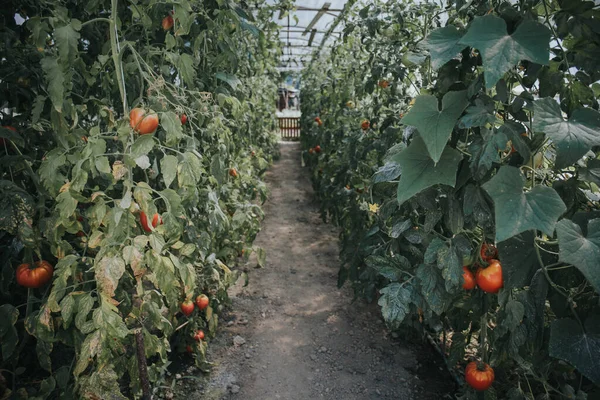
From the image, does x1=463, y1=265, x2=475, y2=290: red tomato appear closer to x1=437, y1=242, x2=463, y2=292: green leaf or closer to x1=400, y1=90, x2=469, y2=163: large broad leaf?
x1=437, y1=242, x2=463, y2=292: green leaf

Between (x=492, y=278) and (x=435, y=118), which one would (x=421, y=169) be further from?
(x=492, y=278)

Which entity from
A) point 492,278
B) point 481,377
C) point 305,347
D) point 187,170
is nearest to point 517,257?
point 492,278

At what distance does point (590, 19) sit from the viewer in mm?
932

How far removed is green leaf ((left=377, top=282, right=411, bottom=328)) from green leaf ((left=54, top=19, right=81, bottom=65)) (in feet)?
3.58

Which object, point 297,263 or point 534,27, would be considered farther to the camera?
point 297,263

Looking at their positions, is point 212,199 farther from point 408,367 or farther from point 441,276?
point 408,367

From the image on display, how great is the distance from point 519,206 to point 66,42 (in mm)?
1216

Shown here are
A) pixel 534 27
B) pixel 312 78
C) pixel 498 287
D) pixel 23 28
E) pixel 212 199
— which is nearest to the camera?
pixel 534 27

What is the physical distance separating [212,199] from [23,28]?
39.8 inches

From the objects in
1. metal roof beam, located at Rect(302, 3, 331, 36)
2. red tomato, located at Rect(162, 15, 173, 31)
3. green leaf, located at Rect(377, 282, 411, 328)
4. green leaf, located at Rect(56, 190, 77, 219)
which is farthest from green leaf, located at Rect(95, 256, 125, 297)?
metal roof beam, located at Rect(302, 3, 331, 36)

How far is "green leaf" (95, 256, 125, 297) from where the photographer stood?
1124 mm

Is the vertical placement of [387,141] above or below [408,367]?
above

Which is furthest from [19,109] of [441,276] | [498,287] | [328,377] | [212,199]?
[328,377]

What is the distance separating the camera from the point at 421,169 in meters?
0.94
